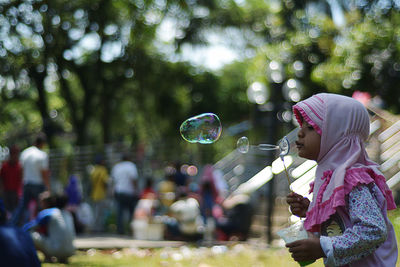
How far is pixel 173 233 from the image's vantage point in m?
10.6

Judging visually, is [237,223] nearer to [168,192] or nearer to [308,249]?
[168,192]

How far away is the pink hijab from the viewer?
2449mm

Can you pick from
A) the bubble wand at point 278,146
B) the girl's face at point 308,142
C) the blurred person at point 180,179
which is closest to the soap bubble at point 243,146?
the bubble wand at point 278,146

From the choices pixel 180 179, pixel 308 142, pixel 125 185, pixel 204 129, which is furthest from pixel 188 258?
pixel 308 142

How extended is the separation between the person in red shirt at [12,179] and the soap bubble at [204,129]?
6157 millimetres

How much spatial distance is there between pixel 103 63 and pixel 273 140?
50.5ft

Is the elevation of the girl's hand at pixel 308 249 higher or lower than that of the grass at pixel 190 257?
higher

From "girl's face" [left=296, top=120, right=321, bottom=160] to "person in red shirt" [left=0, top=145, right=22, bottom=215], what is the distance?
7.75 meters

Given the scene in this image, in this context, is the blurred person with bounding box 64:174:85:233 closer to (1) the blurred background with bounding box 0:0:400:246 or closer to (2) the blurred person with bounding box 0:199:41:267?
(1) the blurred background with bounding box 0:0:400:246

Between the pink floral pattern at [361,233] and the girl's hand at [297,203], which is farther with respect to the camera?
the girl's hand at [297,203]

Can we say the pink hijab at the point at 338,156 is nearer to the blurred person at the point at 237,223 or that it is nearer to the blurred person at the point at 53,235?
the blurred person at the point at 53,235

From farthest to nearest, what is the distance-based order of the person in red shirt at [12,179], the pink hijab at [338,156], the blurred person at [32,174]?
the person in red shirt at [12,179] → the blurred person at [32,174] → the pink hijab at [338,156]

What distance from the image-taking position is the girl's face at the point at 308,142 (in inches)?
103

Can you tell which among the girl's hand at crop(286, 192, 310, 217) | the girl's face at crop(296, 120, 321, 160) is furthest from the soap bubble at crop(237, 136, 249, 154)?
the girl's face at crop(296, 120, 321, 160)
